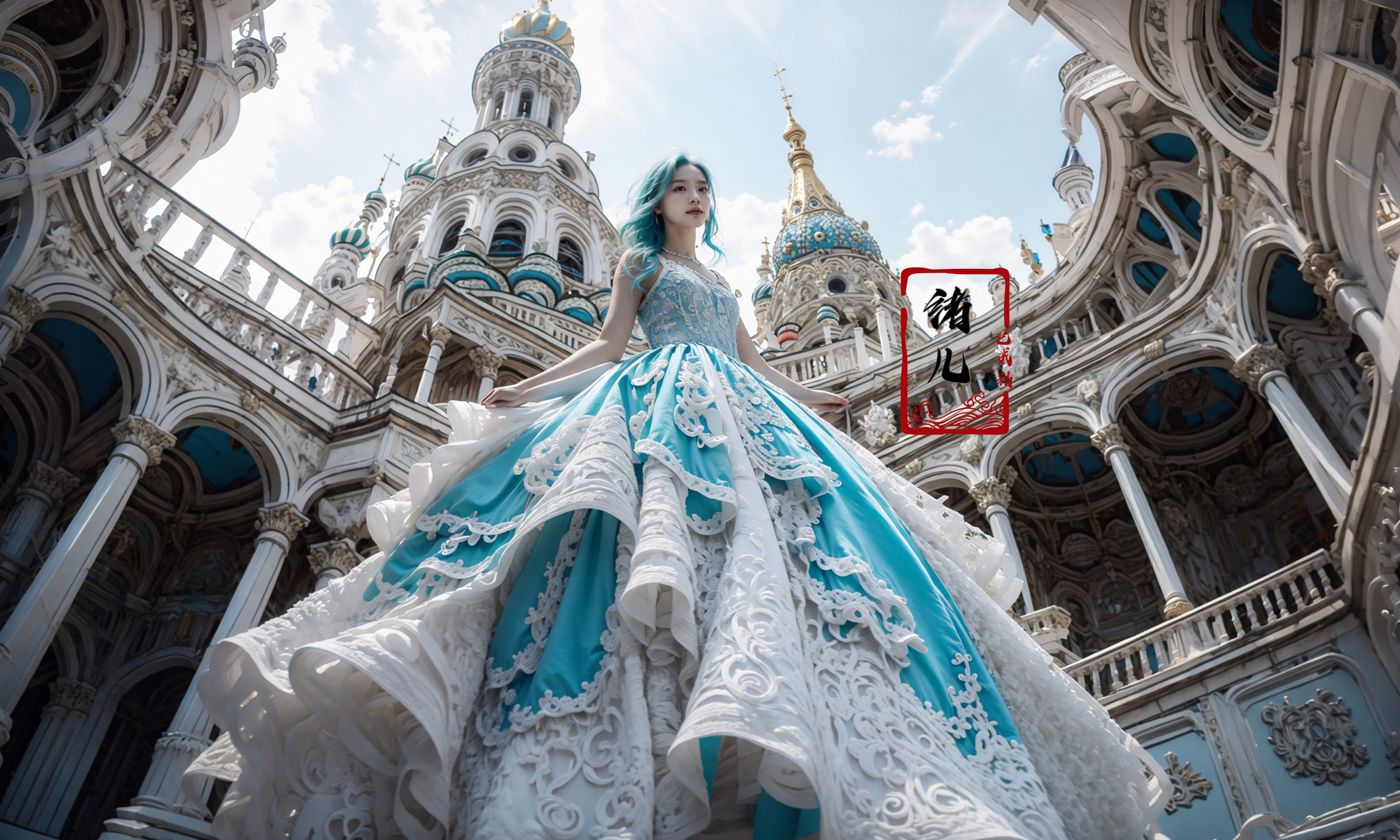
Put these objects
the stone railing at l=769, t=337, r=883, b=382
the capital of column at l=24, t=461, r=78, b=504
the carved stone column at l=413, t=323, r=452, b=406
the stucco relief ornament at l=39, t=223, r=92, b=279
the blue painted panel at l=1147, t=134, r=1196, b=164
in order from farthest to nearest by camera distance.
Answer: the stone railing at l=769, t=337, r=883, b=382, the carved stone column at l=413, t=323, r=452, b=406, the blue painted panel at l=1147, t=134, r=1196, b=164, the capital of column at l=24, t=461, r=78, b=504, the stucco relief ornament at l=39, t=223, r=92, b=279

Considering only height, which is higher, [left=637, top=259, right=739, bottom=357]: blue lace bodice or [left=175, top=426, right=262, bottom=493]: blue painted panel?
[left=175, top=426, right=262, bottom=493]: blue painted panel

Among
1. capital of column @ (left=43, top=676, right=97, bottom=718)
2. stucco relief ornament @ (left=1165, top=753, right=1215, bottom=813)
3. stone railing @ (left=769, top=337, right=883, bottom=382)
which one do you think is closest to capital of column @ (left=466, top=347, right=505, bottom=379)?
stone railing @ (left=769, top=337, right=883, bottom=382)

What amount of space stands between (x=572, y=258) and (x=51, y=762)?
2063 cm

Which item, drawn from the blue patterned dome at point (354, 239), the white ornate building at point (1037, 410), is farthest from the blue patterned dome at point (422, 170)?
the white ornate building at point (1037, 410)

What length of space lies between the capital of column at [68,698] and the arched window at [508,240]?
16.8m

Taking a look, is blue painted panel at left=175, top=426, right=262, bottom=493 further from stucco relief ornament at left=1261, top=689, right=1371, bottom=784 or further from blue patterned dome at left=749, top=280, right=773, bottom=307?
blue patterned dome at left=749, top=280, right=773, bottom=307

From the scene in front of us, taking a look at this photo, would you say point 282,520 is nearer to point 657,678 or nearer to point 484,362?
point 484,362

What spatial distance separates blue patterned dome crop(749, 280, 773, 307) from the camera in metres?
43.8

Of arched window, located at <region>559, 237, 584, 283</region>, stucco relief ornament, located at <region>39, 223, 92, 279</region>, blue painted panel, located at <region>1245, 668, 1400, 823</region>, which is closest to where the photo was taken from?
blue painted panel, located at <region>1245, 668, 1400, 823</region>

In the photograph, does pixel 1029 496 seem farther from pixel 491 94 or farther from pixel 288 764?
pixel 491 94

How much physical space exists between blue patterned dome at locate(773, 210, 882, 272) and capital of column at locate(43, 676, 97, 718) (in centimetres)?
3016

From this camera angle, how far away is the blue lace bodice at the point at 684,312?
381 centimetres

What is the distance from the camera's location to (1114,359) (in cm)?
1367

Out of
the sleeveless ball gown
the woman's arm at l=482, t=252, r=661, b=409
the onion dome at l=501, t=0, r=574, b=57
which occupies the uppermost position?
the onion dome at l=501, t=0, r=574, b=57
